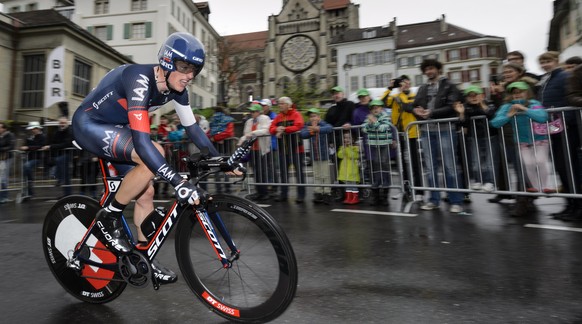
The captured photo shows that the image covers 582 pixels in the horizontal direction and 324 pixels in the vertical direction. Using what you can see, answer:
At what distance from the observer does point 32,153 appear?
31.7 ft

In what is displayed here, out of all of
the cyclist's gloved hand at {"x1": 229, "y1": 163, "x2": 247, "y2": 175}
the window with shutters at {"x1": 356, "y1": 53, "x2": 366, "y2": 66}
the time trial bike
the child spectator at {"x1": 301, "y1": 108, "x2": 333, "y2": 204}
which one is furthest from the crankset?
the window with shutters at {"x1": 356, "y1": 53, "x2": 366, "y2": 66}

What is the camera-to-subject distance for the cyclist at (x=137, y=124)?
7.45 ft

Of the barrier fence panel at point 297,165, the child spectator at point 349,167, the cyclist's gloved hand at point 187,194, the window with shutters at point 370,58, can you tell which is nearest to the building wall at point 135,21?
the window with shutters at point 370,58

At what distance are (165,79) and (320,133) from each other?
5.24 m

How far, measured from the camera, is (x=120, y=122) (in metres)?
2.68

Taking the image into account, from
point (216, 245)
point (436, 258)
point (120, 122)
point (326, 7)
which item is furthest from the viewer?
point (326, 7)

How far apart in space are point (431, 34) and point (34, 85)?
5270cm

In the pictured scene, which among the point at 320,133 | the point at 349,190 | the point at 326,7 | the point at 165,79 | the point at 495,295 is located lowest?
the point at 495,295

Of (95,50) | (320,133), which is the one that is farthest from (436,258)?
(95,50)

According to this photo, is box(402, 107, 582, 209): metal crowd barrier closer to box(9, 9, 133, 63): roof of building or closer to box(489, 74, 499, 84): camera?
box(489, 74, 499, 84): camera

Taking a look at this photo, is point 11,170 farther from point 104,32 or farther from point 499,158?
point 104,32

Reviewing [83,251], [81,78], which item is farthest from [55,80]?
[83,251]

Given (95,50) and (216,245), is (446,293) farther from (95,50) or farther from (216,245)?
(95,50)

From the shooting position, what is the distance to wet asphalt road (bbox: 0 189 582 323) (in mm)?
2371
